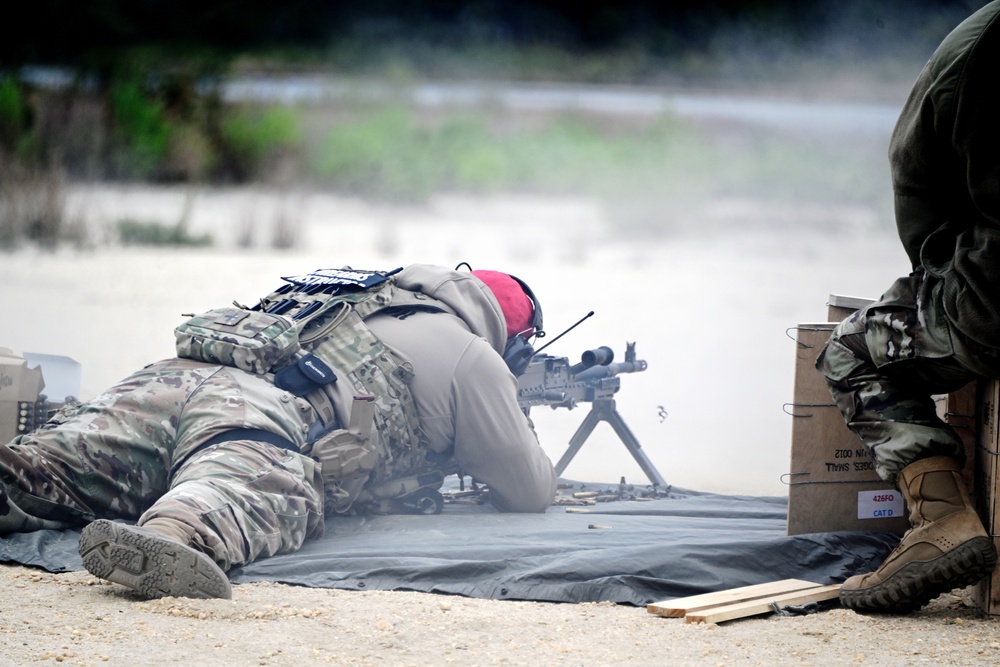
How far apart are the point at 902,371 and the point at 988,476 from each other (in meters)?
0.34

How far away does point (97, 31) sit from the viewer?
35.9ft

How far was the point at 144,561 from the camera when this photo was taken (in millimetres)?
2547

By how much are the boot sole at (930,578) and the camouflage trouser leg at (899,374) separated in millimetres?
252

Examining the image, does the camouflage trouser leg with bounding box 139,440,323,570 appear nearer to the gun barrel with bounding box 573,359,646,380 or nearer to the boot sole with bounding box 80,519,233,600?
the boot sole with bounding box 80,519,233,600

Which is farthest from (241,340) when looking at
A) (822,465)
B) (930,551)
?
(930,551)

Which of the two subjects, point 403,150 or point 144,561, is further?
point 403,150

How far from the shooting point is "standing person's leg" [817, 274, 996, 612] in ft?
8.75

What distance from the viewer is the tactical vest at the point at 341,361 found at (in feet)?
11.0

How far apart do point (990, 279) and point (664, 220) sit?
8.39 meters

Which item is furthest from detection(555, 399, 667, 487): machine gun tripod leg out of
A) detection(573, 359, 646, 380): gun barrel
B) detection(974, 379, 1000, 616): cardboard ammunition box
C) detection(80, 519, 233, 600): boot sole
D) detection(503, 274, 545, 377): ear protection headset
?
detection(80, 519, 233, 600): boot sole

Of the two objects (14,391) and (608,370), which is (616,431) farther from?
(14,391)

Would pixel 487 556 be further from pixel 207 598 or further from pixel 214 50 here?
pixel 214 50

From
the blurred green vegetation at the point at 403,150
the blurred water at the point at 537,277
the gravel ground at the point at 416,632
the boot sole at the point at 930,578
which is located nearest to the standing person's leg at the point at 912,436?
the boot sole at the point at 930,578

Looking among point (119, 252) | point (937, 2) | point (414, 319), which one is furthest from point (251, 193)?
point (414, 319)
